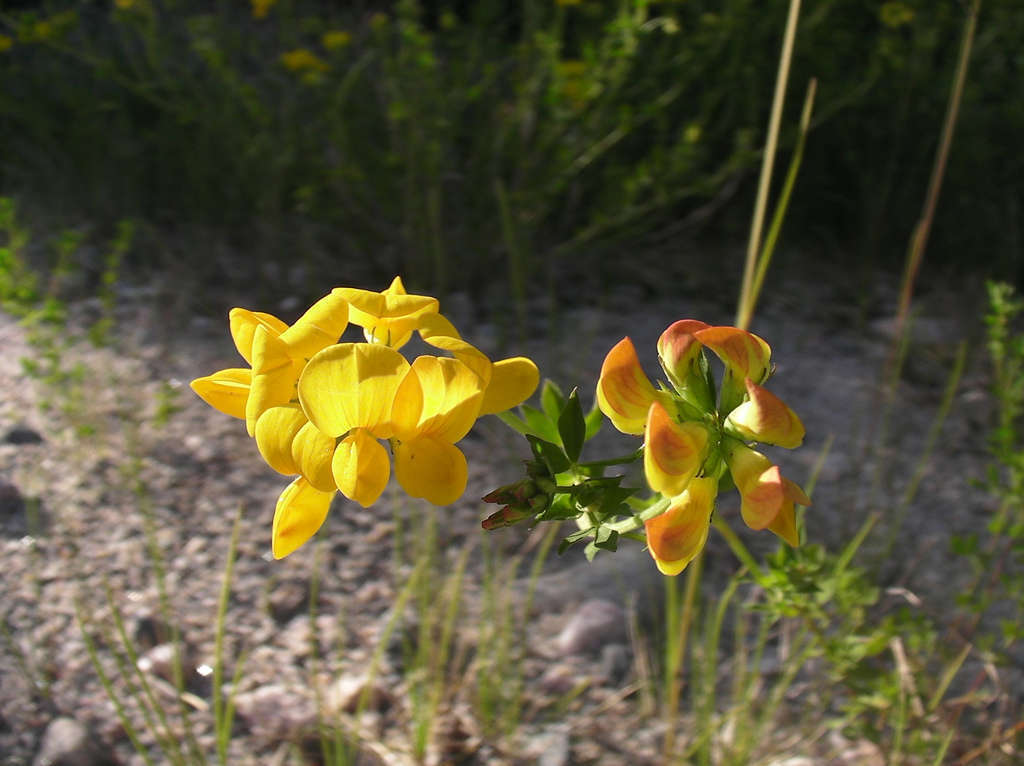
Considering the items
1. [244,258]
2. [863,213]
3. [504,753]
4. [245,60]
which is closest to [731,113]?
[863,213]

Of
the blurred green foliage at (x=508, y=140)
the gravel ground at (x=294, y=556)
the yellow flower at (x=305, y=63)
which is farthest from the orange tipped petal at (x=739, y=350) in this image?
the yellow flower at (x=305, y=63)

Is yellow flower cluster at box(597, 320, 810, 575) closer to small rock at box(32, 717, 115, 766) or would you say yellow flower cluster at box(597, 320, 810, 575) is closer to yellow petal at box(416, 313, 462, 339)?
yellow petal at box(416, 313, 462, 339)

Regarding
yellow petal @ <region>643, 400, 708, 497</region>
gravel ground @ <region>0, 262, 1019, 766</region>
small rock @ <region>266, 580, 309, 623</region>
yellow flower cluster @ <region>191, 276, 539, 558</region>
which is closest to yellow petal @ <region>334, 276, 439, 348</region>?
yellow flower cluster @ <region>191, 276, 539, 558</region>

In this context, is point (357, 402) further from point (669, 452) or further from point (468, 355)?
point (669, 452)

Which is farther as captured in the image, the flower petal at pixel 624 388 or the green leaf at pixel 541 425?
the green leaf at pixel 541 425

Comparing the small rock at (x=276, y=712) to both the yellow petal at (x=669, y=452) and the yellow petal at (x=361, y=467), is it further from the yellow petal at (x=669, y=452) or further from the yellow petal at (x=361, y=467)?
the yellow petal at (x=669, y=452)

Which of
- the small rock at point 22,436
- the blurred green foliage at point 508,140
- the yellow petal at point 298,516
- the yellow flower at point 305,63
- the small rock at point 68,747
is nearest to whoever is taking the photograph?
the yellow petal at point 298,516

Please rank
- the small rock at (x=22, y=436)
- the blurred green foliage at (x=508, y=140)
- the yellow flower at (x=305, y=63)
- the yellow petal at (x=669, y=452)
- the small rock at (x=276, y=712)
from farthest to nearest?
the yellow flower at (x=305, y=63) → the blurred green foliage at (x=508, y=140) → the small rock at (x=22, y=436) → the small rock at (x=276, y=712) → the yellow petal at (x=669, y=452)

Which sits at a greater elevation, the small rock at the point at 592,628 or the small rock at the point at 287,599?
the small rock at the point at 287,599

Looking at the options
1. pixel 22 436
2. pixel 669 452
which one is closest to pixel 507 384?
pixel 669 452
